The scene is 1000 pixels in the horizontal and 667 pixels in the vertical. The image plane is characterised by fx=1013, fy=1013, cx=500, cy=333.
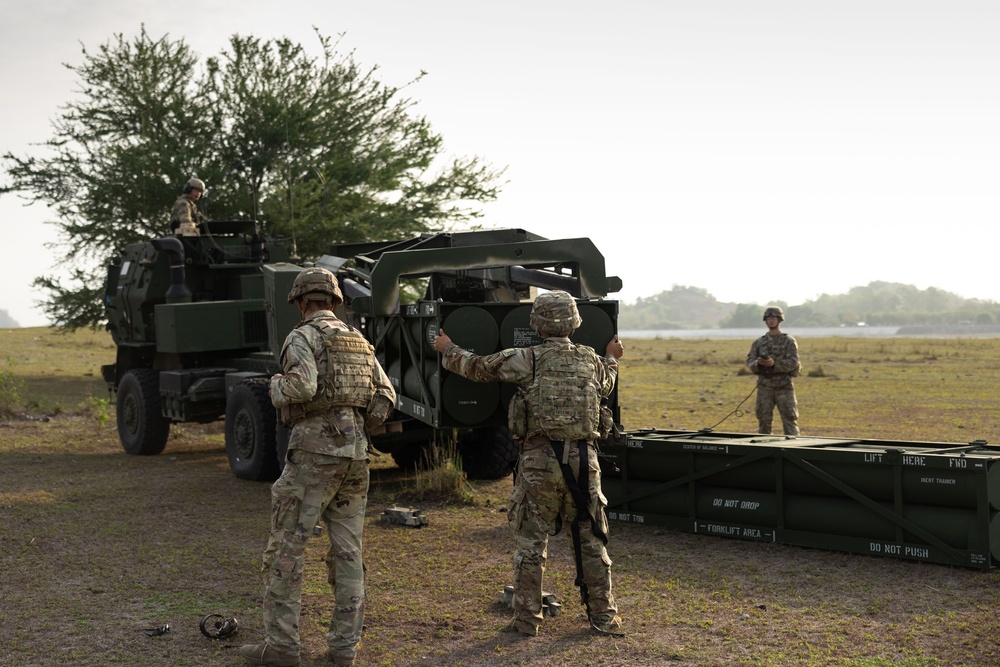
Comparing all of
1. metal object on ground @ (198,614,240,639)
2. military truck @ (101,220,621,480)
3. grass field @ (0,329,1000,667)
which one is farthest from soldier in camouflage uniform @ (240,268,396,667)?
military truck @ (101,220,621,480)

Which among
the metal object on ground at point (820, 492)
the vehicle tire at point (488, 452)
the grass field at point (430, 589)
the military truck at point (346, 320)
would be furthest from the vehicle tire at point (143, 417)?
the metal object on ground at point (820, 492)

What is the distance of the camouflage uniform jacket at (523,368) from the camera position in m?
5.85

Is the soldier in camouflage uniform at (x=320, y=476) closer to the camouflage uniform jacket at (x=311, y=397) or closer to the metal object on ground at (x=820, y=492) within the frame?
the camouflage uniform jacket at (x=311, y=397)

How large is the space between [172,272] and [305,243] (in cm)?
919

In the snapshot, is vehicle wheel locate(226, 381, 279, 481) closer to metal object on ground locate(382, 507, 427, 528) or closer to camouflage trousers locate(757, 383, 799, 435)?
metal object on ground locate(382, 507, 427, 528)

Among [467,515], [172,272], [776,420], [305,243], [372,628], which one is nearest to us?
[372,628]

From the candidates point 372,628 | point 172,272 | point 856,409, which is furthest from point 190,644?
point 856,409

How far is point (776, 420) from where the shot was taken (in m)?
17.5

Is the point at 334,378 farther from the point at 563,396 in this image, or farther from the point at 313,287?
the point at 563,396

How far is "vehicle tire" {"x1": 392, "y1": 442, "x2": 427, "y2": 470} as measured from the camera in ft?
37.9

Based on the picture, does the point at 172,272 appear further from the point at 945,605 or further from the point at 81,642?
the point at 945,605

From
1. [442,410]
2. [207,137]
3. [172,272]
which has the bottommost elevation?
[442,410]

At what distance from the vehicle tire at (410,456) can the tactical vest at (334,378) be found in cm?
619

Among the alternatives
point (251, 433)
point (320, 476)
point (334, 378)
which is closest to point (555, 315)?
point (334, 378)
